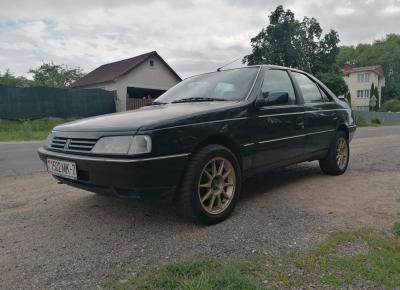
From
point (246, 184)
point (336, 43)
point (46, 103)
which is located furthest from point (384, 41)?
point (246, 184)

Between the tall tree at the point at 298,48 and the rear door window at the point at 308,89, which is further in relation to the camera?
the tall tree at the point at 298,48

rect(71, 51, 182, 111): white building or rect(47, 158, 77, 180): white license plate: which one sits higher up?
rect(71, 51, 182, 111): white building

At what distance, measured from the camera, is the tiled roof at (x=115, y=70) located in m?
27.2

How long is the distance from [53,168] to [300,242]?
7.56 feet

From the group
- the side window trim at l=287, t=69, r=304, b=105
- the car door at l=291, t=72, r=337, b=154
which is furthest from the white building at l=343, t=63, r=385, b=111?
the side window trim at l=287, t=69, r=304, b=105

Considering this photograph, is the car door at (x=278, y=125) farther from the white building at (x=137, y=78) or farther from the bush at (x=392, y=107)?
the bush at (x=392, y=107)

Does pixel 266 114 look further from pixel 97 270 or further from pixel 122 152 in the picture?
pixel 97 270

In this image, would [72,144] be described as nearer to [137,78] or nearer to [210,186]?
[210,186]

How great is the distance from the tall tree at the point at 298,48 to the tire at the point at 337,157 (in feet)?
93.3

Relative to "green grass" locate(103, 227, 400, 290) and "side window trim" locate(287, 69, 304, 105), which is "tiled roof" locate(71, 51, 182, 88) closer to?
"side window trim" locate(287, 69, 304, 105)

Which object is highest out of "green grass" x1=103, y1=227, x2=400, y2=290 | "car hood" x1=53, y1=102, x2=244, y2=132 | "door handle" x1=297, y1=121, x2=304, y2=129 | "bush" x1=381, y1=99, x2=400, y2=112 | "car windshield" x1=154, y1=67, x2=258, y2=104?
"car windshield" x1=154, y1=67, x2=258, y2=104

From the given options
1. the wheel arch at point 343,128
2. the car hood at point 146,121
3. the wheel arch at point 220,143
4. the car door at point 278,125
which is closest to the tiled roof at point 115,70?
the wheel arch at point 343,128

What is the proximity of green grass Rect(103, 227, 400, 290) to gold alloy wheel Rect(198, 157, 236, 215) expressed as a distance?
0.75 meters

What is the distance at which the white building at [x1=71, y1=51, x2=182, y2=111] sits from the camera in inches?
1064
